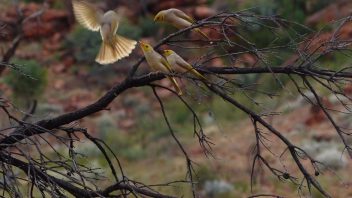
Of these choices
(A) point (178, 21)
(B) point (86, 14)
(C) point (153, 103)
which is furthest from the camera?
(C) point (153, 103)

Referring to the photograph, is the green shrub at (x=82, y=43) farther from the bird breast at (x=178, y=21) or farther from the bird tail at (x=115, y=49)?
the bird breast at (x=178, y=21)

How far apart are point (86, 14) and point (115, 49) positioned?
0.50 m

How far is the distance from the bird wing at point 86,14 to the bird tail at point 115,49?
1.07 feet

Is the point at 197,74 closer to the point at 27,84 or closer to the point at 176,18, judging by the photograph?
the point at 176,18

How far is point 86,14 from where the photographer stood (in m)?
5.11

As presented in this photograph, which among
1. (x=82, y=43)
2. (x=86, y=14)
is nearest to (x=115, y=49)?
(x=86, y=14)

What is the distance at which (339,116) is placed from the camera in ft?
52.4

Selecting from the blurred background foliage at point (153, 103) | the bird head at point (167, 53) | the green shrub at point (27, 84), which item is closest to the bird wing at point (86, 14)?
the bird head at point (167, 53)

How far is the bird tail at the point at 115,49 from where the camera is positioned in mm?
4711

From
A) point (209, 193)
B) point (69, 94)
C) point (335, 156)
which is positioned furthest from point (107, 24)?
point (69, 94)

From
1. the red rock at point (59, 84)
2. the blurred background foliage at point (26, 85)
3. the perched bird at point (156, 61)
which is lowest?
the perched bird at point (156, 61)

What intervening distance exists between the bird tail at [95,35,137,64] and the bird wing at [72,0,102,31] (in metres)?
0.33

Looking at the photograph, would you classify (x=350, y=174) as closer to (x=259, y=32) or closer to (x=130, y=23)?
(x=259, y=32)

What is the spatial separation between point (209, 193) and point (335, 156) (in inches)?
99.7
